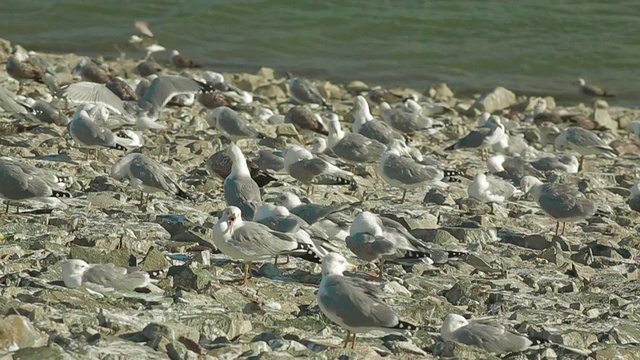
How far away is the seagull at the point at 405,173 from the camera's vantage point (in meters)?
9.80

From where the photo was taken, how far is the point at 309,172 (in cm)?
966

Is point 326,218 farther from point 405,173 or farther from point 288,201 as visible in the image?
point 405,173

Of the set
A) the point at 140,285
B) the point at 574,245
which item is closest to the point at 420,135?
the point at 574,245

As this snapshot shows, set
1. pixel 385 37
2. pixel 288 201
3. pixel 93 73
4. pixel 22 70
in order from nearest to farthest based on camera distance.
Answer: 1. pixel 288 201
2. pixel 22 70
3. pixel 93 73
4. pixel 385 37

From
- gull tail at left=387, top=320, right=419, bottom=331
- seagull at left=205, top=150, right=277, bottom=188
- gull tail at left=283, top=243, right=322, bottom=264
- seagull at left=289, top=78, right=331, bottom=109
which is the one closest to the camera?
gull tail at left=387, top=320, right=419, bottom=331

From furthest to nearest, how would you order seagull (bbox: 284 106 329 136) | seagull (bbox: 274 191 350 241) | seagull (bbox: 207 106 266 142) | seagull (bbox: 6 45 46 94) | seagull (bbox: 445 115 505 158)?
1. seagull (bbox: 6 45 46 94)
2. seagull (bbox: 284 106 329 136)
3. seagull (bbox: 445 115 505 158)
4. seagull (bbox: 207 106 266 142)
5. seagull (bbox: 274 191 350 241)

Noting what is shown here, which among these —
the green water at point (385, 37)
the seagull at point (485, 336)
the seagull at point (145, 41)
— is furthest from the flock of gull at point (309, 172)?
the seagull at point (145, 41)

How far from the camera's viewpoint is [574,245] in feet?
28.7

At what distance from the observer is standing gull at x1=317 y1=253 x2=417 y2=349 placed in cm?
566

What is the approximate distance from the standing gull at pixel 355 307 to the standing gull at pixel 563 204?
3.42 metres

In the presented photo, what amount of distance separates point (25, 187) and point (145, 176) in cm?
97

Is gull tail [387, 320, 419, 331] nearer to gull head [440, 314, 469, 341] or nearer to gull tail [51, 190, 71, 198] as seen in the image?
gull head [440, 314, 469, 341]

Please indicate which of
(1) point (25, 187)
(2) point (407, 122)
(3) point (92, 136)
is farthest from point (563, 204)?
(2) point (407, 122)

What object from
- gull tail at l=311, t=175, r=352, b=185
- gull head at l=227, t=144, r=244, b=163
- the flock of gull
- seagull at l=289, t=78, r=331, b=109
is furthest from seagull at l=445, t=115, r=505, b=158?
gull head at l=227, t=144, r=244, b=163
